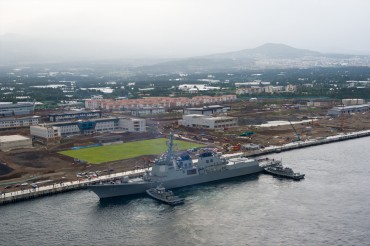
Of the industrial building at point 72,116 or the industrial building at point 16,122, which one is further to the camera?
the industrial building at point 72,116

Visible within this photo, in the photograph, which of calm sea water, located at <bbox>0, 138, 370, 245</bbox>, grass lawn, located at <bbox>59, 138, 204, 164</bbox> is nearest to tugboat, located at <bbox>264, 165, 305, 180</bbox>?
calm sea water, located at <bbox>0, 138, 370, 245</bbox>

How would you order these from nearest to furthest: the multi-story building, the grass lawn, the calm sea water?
1. the calm sea water
2. the grass lawn
3. the multi-story building

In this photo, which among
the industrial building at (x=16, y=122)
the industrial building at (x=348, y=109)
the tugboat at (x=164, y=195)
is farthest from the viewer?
the industrial building at (x=348, y=109)

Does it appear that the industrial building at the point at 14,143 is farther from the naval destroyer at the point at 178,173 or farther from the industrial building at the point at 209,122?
the industrial building at the point at 209,122

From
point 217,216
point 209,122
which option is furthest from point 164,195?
point 209,122

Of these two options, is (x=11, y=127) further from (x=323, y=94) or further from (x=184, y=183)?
(x=323, y=94)

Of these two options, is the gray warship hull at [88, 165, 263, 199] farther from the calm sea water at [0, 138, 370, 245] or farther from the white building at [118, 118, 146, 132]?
the white building at [118, 118, 146, 132]

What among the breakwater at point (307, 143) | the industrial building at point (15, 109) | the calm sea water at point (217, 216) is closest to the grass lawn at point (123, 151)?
the breakwater at point (307, 143)

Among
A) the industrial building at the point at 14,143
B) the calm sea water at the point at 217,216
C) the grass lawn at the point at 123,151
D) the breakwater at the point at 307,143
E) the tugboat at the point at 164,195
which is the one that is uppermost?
the industrial building at the point at 14,143
